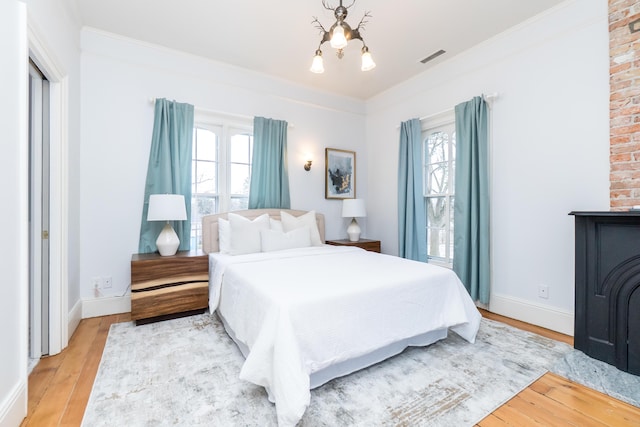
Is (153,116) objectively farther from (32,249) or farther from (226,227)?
(32,249)

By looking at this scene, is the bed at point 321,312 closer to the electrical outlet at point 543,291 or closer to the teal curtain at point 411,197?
the electrical outlet at point 543,291

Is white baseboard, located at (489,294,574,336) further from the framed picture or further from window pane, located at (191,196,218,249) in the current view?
window pane, located at (191,196,218,249)

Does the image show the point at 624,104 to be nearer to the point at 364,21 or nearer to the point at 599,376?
the point at 599,376

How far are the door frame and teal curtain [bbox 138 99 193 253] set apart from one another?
0.83 m

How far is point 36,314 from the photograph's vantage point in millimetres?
2141

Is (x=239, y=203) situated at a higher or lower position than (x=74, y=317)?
higher

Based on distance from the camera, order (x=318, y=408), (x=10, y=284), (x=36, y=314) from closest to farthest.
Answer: (x=10, y=284) → (x=318, y=408) → (x=36, y=314)

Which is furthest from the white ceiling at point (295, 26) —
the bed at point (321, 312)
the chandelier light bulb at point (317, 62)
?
the bed at point (321, 312)

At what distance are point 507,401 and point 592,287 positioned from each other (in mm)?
1218

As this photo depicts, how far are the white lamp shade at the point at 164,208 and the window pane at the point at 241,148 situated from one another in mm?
1084

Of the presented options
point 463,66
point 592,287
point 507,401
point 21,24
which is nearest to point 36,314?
point 21,24

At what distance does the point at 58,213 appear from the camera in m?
2.25

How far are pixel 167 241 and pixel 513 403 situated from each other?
303 cm

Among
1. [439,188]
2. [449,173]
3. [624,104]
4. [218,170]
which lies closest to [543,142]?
[624,104]
